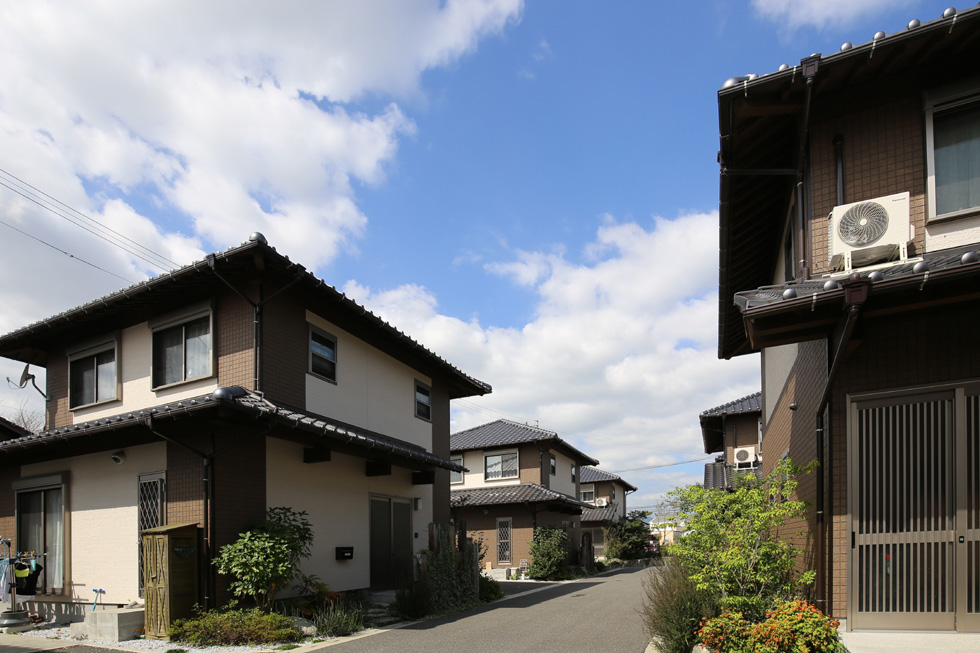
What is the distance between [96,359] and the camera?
14.5m

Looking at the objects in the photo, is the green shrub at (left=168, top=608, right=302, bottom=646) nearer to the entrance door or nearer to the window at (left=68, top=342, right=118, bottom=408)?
the entrance door

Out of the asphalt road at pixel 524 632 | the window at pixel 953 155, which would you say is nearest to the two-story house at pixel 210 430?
the asphalt road at pixel 524 632

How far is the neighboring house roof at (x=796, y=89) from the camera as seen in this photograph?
22.4 feet

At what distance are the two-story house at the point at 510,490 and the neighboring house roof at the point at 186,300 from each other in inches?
471

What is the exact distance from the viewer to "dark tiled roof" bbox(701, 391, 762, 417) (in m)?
23.3

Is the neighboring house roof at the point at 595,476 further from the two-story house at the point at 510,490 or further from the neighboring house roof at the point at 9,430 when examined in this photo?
the neighboring house roof at the point at 9,430

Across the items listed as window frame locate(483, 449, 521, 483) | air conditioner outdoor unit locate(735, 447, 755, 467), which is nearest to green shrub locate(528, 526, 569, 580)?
window frame locate(483, 449, 521, 483)

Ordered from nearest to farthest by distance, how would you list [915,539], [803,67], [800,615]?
[800,615] < [915,539] < [803,67]

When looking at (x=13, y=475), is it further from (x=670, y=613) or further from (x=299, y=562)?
(x=670, y=613)

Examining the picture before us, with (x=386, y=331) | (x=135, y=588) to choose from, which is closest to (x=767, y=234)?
(x=386, y=331)

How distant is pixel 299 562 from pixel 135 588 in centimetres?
278

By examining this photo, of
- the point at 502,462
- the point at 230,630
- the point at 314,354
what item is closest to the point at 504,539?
the point at 502,462

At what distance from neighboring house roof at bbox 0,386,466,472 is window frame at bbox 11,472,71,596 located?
Answer: 0.83 m

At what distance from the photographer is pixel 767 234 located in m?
11.3
